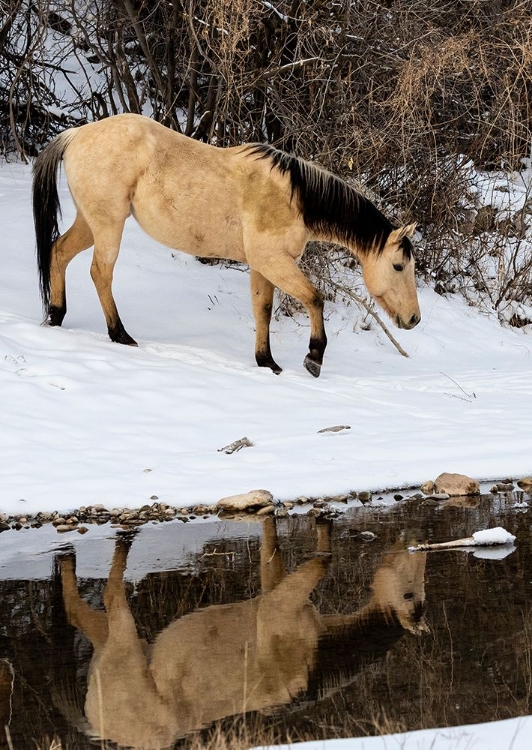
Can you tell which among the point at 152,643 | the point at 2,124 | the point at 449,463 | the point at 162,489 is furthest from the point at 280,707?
the point at 2,124

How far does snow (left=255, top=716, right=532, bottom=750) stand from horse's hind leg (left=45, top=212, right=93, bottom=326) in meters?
6.35

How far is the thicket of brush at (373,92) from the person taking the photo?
10.5 metres

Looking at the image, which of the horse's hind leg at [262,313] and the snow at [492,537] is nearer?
the snow at [492,537]

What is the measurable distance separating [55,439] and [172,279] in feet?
14.1

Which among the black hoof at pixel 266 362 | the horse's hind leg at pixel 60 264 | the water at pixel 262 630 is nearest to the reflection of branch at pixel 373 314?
the black hoof at pixel 266 362

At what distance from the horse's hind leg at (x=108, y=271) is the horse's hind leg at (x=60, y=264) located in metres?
0.30

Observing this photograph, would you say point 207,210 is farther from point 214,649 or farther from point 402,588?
point 214,649

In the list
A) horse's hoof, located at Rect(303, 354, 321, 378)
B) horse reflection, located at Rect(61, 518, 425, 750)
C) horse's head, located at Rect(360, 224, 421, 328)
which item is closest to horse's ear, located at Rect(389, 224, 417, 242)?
horse's head, located at Rect(360, 224, 421, 328)

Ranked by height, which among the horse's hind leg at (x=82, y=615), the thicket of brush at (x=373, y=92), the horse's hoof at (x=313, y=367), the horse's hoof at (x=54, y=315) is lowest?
the horse's hind leg at (x=82, y=615)

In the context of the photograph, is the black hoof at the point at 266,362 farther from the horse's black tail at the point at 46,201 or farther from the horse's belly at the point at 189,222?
the horse's black tail at the point at 46,201

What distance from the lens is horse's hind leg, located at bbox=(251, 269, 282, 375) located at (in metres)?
8.76

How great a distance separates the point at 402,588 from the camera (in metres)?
4.38

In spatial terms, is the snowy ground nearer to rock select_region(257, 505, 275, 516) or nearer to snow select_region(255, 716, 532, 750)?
rock select_region(257, 505, 275, 516)

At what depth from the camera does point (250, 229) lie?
8.62 m
